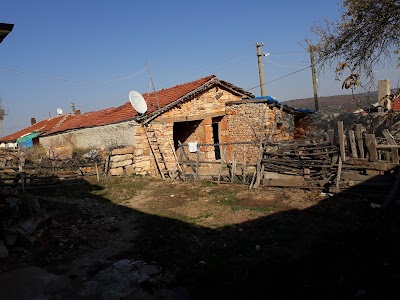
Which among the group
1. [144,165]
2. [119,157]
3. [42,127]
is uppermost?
[42,127]

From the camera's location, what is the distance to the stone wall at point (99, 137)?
14.7 m

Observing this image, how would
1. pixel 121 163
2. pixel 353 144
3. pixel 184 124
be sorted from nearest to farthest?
1. pixel 353 144
2. pixel 121 163
3. pixel 184 124

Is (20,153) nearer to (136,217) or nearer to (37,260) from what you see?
(136,217)

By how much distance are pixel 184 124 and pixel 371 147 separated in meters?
11.5

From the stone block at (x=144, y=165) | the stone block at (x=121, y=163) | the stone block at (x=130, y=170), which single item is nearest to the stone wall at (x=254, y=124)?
the stone block at (x=144, y=165)

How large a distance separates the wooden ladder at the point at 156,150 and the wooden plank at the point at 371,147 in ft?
29.3

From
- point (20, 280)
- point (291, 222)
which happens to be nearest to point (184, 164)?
point (291, 222)

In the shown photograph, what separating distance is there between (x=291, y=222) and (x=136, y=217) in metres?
4.11

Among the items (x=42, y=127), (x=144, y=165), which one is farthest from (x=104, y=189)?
(x=42, y=127)

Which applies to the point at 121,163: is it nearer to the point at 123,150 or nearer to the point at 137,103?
the point at 123,150

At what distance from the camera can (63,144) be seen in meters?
19.5

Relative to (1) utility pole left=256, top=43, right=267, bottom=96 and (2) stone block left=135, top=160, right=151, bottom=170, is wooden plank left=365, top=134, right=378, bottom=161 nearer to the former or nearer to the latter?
(2) stone block left=135, top=160, right=151, bottom=170

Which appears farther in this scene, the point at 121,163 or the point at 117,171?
the point at 121,163

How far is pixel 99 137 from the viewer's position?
16.6 metres
